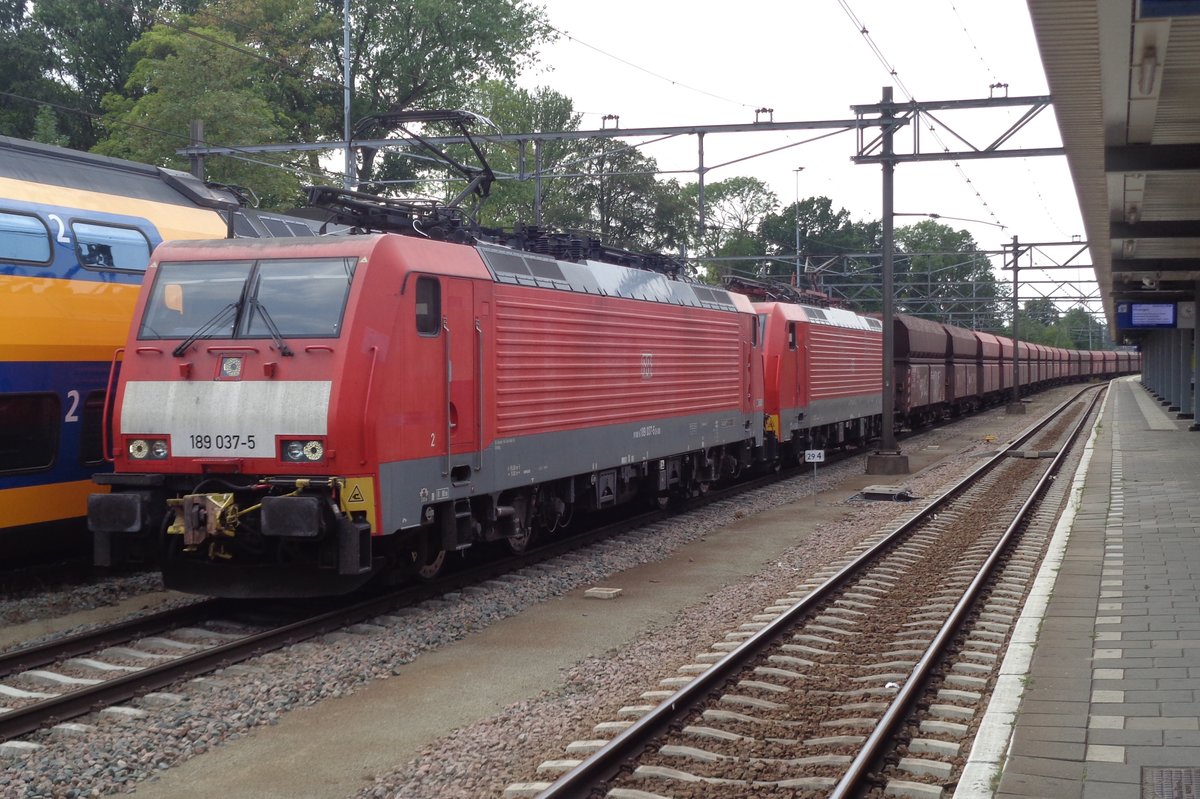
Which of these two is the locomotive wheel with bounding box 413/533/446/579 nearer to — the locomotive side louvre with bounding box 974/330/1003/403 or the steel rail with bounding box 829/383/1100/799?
the steel rail with bounding box 829/383/1100/799

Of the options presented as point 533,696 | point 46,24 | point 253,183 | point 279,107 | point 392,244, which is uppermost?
point 46,24

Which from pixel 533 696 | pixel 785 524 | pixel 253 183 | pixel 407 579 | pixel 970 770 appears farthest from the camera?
pixel 253 183

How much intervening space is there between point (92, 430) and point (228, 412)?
→ 8.66 feet

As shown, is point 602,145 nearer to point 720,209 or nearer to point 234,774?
point 720,209

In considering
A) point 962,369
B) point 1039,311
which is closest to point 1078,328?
point 1039,311

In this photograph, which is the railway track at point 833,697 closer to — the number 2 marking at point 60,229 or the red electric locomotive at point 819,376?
the number 2 marking at point 60,229

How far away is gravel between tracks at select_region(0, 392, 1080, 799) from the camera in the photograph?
6.09 meters

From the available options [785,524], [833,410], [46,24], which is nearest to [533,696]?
[785,524]

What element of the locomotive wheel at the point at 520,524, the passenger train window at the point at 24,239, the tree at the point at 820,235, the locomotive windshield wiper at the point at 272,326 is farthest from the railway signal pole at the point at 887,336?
the tree at the point at 820,235

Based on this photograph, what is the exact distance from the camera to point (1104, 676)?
23.7 ft

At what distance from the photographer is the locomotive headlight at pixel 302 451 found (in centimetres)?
902

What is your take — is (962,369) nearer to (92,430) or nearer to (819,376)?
(819,376)

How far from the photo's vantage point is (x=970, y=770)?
559cm

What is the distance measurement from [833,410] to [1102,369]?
8958cm
